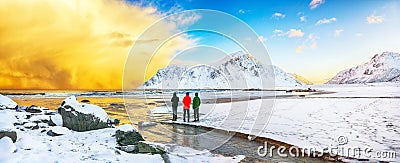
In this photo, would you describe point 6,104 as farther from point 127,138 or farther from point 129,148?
point 129,148

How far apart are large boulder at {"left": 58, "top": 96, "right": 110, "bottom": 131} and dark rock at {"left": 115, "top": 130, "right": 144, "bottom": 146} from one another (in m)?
2.44

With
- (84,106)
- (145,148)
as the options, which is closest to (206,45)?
(145,148)

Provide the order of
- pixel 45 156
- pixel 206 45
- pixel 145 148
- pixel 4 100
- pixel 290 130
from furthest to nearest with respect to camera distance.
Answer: pixel 4 100, pixel 290 130, pixel 206 45, pixel 145 148, pixel 45 156

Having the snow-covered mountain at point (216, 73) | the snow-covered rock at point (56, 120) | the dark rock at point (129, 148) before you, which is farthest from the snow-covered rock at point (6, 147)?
the snow-covered mountain at point (216, 73)

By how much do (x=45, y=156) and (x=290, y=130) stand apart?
1008 cm

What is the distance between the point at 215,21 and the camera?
922 centimetres

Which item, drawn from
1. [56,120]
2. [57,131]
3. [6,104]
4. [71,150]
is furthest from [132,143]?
[6,104]

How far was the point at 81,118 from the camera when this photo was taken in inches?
426

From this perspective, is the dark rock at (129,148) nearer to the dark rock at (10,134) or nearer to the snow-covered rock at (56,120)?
the dark rock at (10,134)

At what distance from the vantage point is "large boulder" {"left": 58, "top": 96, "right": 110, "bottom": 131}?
10.8 metres

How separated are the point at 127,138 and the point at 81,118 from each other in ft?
10.3

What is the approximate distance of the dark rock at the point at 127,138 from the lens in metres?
8.84

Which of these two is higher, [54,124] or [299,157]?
[54,124]

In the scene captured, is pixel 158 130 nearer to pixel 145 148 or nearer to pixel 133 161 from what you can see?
pixel 145 148
